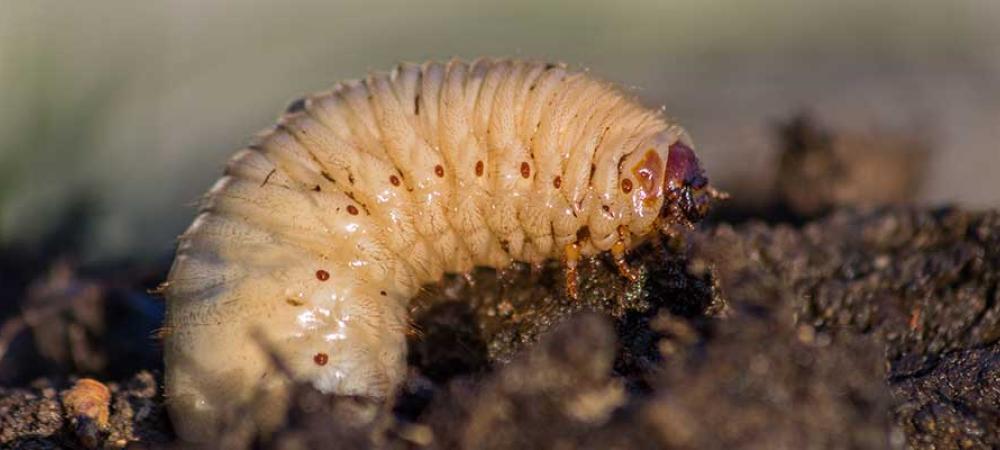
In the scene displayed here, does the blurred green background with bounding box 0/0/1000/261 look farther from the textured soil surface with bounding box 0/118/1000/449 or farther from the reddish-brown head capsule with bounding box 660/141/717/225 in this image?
the reddish-brown head capsule with bounding box 660/141/717/225

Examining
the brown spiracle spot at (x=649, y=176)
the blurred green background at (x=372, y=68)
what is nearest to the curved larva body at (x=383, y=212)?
the brown spiracle spot at (x=649, y=176)

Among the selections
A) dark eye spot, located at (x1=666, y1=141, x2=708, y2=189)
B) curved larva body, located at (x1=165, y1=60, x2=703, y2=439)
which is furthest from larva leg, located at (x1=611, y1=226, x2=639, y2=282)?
dark eye spot, located at (x1=666, y1=141, x2=708, y2=189)

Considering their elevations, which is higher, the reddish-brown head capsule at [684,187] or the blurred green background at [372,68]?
the reddish-brown head capsule at [684,187]

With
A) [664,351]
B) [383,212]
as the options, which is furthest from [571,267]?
[664,351]

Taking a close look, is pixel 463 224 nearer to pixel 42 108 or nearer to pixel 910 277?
pixel 910 277

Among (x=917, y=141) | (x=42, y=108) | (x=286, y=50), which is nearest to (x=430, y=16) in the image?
(x=286, y=50)

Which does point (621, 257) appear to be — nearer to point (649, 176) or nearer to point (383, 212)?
point (649, 176)

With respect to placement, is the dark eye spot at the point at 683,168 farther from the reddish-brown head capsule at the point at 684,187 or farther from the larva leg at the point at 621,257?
the larva leg at the point at 621,257
